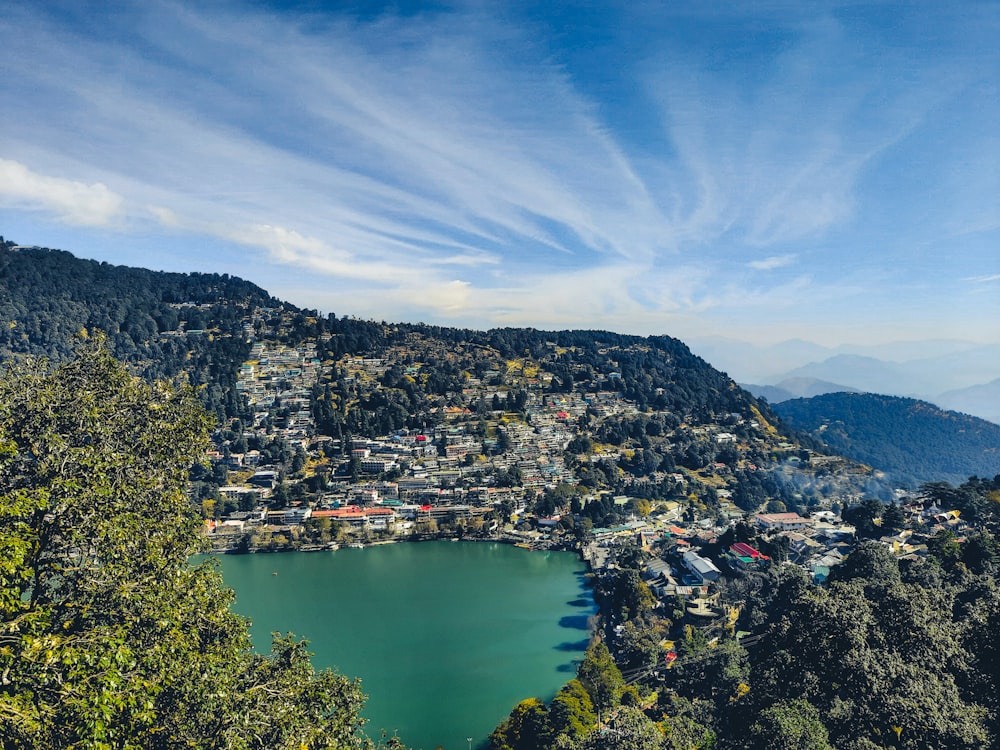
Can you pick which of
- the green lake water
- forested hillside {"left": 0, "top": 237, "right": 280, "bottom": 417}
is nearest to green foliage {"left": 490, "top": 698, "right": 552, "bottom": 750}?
the green lake water

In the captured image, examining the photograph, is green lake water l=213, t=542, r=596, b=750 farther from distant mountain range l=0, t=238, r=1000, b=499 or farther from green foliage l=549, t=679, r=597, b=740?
distant mountain range l=0, t=238, r=1000, b=499

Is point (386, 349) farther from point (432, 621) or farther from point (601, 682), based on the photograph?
point (601, 682)

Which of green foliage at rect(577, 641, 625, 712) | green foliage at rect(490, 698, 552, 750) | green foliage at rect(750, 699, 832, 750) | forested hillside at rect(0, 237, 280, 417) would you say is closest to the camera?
green foliage at rect(750, 699, 832, 750)

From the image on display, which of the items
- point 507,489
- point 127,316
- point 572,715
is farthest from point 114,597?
point 127,316

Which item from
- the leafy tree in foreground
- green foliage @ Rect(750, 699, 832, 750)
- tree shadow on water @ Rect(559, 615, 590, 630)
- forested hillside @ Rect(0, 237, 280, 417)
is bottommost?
tree shadow on water @ Rect(559, 615, 590, 630)

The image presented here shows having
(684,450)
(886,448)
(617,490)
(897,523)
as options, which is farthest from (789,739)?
(886,448)

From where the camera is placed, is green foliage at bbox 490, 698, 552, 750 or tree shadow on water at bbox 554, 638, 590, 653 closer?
green foliage at bbox 490, 698, 552, 750
